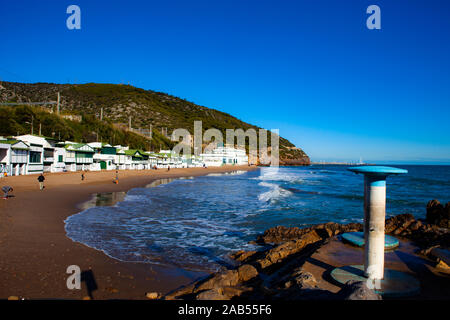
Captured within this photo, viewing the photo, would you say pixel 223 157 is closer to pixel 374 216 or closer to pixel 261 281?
pixel 261 281

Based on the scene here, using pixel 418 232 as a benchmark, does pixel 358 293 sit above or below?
above

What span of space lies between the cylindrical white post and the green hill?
196 feet

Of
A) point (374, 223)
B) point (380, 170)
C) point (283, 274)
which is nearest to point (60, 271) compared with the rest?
point (283, 274)

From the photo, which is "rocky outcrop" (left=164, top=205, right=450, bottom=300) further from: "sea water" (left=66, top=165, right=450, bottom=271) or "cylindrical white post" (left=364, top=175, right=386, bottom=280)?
"sea water" (left=66, top=165, right=450, bottom=271)

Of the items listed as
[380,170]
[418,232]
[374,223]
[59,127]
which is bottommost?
[418,232]

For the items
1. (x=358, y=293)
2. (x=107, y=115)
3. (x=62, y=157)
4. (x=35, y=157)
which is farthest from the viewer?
(x=107, y=115)

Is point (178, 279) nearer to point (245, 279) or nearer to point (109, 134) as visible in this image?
point (245, 279)

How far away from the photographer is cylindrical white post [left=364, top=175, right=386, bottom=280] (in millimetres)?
4855

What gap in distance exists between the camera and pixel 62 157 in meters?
41.5

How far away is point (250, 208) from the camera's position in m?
18.0

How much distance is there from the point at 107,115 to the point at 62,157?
78941 millimetres

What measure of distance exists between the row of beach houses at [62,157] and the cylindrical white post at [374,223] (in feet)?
114

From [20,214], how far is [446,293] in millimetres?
15414

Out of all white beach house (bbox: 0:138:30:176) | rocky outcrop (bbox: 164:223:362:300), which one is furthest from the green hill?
rocky outcrop (bbox: 164:223:362:300)
